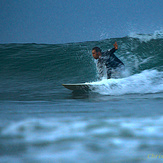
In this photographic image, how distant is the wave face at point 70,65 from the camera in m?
4.55

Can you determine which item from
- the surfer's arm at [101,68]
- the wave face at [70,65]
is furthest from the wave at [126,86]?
the surfer's arm at [101,68]

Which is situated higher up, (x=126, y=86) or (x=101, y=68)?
(x=101, y=68)

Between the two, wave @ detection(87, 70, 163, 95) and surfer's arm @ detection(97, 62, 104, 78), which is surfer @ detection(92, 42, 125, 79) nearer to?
surfer's arm @ detection(97, 62, 104, 78)

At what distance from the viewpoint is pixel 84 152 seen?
112cm

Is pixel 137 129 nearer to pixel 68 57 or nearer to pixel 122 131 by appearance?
pixel 122 131

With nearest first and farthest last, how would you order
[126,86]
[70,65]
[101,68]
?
[126,86]
[101,68]
[70,65]

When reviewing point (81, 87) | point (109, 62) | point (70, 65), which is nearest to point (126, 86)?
point (109, 62)

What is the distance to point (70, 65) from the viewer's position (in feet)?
27.8

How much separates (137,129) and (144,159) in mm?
367

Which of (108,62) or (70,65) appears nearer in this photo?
(108,62)

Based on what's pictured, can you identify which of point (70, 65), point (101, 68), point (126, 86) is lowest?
point (126, 86)

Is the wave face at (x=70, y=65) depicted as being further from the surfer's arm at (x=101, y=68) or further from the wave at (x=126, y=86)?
the surfer's arm at (x=101, y=68)

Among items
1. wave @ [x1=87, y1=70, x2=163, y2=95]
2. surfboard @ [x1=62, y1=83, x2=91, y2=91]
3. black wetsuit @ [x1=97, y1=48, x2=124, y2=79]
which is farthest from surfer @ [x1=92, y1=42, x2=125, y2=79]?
surfboard @ [x1=62, y1=83, x2=91, y2=91]

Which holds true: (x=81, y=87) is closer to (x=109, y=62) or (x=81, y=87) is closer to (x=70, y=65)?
(x=109, y=62)
